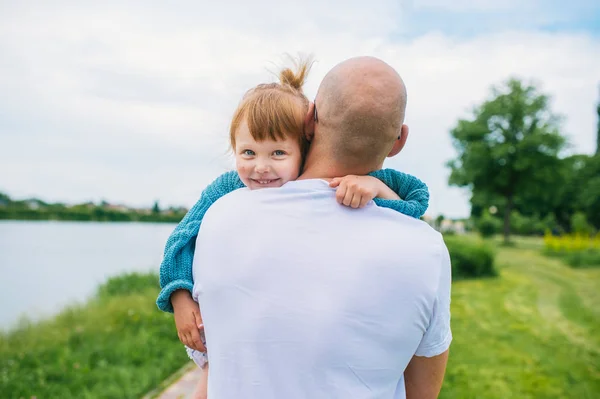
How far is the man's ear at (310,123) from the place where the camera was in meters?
1.51

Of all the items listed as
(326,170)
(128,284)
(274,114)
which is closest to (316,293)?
(326,170)

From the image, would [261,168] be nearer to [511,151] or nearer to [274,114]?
[274,114]

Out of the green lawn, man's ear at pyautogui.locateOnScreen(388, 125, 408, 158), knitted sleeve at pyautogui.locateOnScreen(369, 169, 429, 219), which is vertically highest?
man's ear at pyautogui.locateOnScreen(388, 125, 408, 158)

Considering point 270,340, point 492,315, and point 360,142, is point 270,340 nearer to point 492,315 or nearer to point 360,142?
point 360,142

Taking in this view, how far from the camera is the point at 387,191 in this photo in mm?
1440

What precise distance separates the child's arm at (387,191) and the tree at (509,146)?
25.0 metres

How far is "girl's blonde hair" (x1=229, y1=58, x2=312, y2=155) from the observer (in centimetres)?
159

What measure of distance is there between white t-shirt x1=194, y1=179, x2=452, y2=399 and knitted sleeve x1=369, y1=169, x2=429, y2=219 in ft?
0.28

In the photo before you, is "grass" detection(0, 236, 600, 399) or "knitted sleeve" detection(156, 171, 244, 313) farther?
"grass" detection(0, 236, 600, 399)

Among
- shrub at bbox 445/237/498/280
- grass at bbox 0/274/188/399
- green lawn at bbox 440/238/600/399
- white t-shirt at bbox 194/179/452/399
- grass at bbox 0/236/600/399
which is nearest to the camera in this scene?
white t-shirt at bbox 194/179/452/399

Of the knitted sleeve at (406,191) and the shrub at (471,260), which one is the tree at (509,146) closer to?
the shrub at (471,260)

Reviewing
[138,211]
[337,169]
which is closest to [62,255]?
[138,211]

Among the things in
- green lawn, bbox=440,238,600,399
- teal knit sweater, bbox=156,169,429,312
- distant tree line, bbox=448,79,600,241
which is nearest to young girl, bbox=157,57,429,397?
teal knit sweater, bbox=156,169,429,312

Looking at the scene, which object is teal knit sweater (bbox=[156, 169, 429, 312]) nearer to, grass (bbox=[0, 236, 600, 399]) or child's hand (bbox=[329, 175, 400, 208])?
child's hand (bbox=[329, 175, 400, 208])
